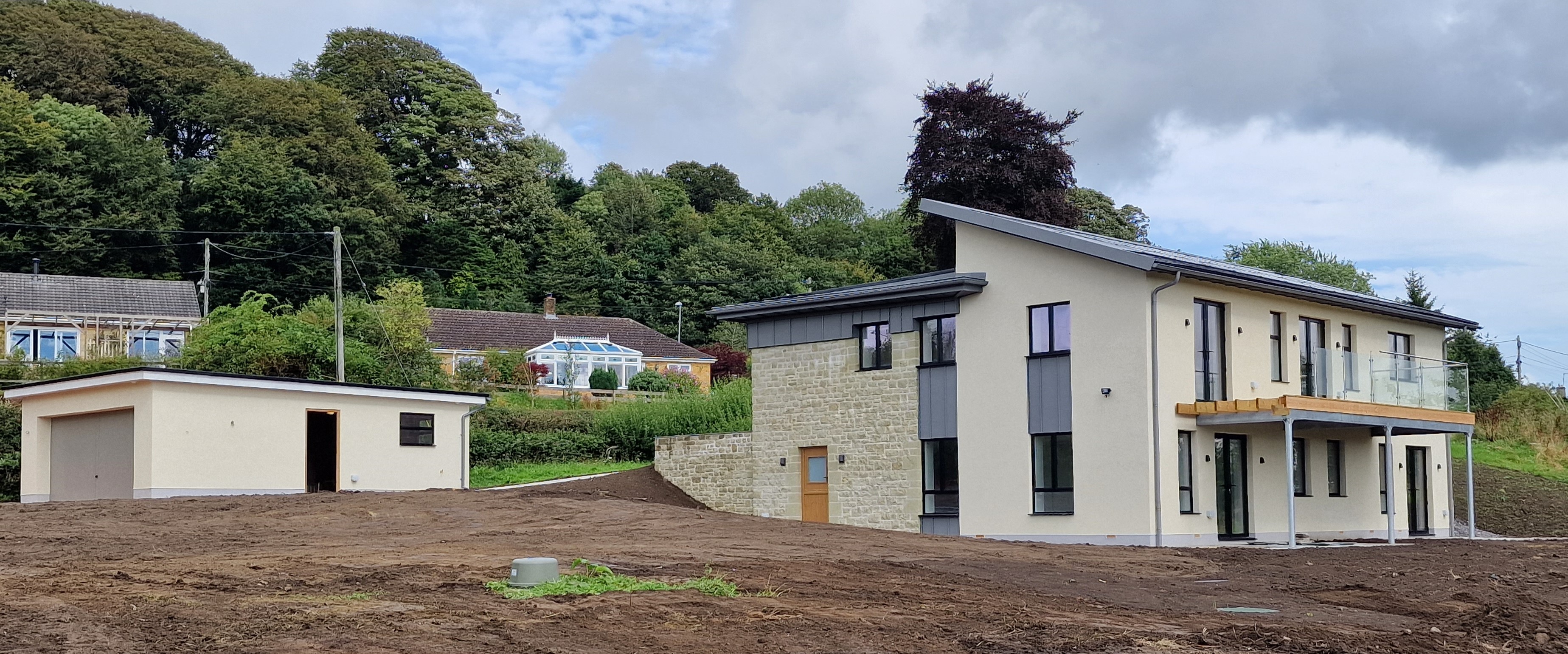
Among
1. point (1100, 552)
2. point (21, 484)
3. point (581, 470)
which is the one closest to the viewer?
point (1100, 552)

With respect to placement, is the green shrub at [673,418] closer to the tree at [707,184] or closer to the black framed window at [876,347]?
the black framed window at [876,347]

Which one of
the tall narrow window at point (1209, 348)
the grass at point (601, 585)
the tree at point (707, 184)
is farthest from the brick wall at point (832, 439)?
the tree at point (707, 184)

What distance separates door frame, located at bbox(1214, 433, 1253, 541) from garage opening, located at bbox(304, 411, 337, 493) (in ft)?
56.6

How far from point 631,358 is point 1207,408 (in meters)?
43.1

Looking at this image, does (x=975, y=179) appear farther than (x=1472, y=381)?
No

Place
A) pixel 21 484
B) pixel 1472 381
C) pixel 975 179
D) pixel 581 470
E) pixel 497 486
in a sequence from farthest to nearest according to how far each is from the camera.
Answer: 1. pixel 1472 381
2. pixel 975 179
3. pixel 581 470
4. pixel 497 486
5. pixel 21 484

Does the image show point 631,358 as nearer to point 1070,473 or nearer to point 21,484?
point 21,484

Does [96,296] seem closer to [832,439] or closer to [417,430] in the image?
[417,430]

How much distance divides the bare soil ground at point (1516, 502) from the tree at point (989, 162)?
14110 millimetres

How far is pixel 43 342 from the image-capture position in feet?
170

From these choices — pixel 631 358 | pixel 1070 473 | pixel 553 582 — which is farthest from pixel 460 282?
pixel 553 582

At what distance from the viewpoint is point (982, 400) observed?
81.4ft

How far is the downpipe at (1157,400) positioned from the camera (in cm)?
2238

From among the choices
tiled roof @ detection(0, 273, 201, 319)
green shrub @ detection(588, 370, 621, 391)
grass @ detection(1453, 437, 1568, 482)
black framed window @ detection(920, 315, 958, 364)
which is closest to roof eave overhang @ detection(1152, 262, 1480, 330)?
black framed window @ detection(920, 315, 958, 364)
